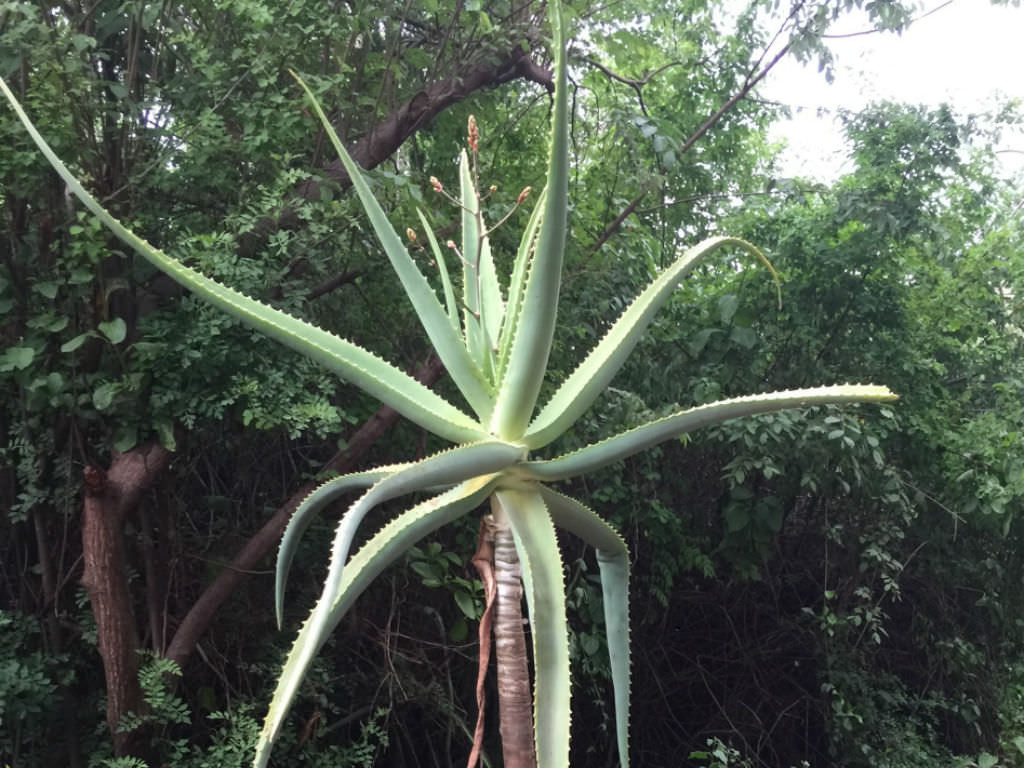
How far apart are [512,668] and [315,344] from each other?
0.99 feet

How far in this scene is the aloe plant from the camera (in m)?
0.63

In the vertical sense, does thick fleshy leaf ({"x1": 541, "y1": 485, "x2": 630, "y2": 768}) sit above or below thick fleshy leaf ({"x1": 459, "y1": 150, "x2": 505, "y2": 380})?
below

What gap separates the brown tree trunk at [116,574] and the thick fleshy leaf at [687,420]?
1.19m

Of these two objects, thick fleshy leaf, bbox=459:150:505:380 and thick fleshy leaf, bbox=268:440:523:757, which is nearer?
thick fleshy leaf, bbox=268:440:523:757

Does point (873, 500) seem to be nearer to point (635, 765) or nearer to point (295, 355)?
point (635, 765)

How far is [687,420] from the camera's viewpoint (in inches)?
27.5

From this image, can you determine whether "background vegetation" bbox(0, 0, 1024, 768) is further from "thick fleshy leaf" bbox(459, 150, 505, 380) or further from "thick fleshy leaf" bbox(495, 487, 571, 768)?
"thick fleshy leaf" bbox(495, 487, 571, 768)

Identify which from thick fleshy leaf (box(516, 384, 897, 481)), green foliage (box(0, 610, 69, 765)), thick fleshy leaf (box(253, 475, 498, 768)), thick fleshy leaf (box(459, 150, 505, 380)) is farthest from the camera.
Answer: green foliage (box(0, 610, 69, 765))

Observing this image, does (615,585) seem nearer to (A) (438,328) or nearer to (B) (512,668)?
(B) (512,668)

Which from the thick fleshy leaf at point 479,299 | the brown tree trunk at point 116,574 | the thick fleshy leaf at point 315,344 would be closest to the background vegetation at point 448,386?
the brown tree trunk at point 116,574

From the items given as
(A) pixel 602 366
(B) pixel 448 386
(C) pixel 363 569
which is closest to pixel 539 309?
(A) pixel 602 366

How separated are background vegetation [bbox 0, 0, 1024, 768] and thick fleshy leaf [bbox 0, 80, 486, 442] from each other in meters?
0.89

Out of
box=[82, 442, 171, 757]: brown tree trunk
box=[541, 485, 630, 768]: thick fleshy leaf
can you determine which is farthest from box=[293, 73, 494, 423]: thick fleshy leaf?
box=[82, 442, 171, 757]: brown tree trunk

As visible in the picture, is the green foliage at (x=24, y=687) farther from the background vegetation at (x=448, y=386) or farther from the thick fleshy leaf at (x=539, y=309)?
the thick fleshy leaf at (x=539, y=309)
